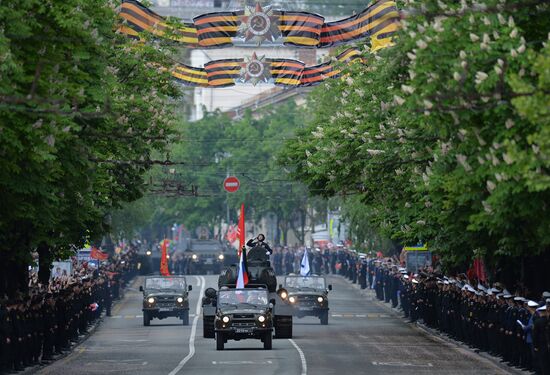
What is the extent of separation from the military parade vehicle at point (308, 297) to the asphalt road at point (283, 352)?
0.68 metres

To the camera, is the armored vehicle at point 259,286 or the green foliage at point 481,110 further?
the armored vehicle at point 259,286

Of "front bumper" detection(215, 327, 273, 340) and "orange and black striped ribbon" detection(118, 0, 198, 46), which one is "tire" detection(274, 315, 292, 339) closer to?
"front bumper" detection(215, 327, 273, 340)

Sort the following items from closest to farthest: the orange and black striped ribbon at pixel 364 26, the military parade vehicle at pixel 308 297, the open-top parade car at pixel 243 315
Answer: the open-top parade car at pixel 243 315, the orange and black striped ribbon at pixel 364 26, the military parade vehicle at pixel 308 297

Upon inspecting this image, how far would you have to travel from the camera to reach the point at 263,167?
5118 inches

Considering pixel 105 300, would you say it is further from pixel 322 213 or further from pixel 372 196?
pixel 322 213

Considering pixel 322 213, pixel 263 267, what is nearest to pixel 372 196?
pixel 263 267

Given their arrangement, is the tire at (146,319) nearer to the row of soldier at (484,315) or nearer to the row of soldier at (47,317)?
the row of soldier at (47,317)

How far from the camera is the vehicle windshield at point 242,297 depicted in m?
45.3

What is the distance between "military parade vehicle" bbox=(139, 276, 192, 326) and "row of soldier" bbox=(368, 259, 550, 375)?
8498 millimetres

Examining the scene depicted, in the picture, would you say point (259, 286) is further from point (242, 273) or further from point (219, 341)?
point (219, 341)

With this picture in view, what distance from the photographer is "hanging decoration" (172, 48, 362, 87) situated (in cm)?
5322

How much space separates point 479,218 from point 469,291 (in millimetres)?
17822

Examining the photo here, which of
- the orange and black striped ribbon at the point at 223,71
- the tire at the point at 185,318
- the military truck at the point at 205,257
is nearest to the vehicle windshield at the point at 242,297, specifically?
the orange and black striped ribbon at the point at 223,71

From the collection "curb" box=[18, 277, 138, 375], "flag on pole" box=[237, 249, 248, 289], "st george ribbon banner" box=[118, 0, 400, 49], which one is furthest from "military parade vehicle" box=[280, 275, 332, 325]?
"st george ribbon banner" box=[118, 0, 400, 49]
